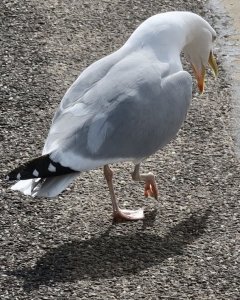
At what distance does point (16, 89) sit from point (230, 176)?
1.58 m

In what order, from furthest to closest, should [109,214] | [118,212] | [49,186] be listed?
[109,214]
[118,212]
[49,186]

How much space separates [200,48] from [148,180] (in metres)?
1.01

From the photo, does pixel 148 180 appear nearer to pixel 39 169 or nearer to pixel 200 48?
pixel 39 169

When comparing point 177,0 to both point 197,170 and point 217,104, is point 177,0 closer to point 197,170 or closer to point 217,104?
point 217,104

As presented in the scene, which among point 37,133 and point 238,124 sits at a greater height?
point 37,133

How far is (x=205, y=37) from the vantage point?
18.7 feet

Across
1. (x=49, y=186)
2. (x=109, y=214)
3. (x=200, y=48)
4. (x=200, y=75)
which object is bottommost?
(x=109, y=214)

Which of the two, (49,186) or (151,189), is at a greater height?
(49,186)

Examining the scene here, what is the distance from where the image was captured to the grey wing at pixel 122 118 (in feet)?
15.3

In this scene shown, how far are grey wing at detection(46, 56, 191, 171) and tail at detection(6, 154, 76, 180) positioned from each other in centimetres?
4

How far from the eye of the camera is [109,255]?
4.67m

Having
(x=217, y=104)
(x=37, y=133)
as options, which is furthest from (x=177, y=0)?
(x=37, y=133)

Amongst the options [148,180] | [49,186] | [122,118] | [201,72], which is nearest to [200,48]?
[201,72]

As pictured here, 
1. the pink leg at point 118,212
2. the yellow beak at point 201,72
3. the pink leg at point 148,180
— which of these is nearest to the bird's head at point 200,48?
the yellow beak at point 201,72
